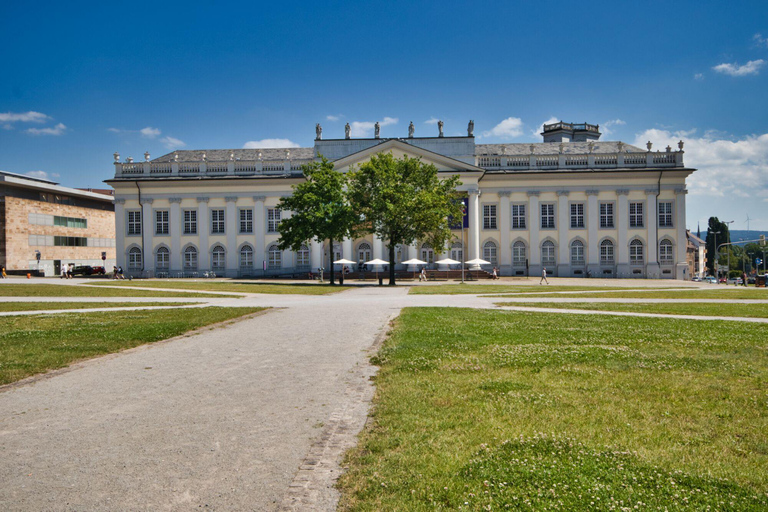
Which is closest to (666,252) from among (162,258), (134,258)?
(162,258)

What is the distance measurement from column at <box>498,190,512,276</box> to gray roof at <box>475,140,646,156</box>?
22.1ft

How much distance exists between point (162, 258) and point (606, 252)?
5320cm

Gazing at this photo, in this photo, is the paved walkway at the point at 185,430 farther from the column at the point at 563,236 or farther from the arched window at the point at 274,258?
the column at the point at 563,236

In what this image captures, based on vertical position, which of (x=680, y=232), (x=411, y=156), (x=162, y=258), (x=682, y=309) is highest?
(x=411, y=156)

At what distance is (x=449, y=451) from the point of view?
204 inches

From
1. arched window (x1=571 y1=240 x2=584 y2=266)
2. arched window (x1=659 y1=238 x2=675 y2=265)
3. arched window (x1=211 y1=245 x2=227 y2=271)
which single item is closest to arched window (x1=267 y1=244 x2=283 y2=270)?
arched window (x1=211 y1=245 x2=227 y2=271)

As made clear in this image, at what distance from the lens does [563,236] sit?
63875 mm

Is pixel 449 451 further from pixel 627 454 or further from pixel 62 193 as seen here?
pixel 62 193

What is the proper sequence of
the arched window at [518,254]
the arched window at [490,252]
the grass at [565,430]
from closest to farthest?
the grass at [565,430], the arched window at [518,254], the arched window at [490,252]

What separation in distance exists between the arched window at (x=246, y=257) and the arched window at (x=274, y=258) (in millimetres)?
2203

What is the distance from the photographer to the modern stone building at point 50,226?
64438mm

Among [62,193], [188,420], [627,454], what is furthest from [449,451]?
[62,193]

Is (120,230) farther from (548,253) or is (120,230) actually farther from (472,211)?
(548,253)

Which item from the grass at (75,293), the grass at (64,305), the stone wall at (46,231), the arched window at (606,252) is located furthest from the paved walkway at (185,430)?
the stone wall at (46,231)
